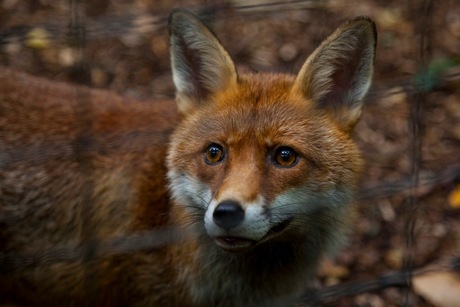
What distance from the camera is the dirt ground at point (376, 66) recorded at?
18.1 ft

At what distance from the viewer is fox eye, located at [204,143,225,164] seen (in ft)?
12.4

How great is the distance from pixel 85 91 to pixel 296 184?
4.61 feet

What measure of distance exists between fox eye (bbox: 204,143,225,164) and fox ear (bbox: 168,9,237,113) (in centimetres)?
40

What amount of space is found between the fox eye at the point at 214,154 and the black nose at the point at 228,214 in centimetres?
47

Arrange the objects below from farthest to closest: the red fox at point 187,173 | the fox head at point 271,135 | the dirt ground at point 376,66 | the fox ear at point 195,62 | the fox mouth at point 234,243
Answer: the dirt ground at point 376,66 < the fox ear at point 195,62 < the red fox at point 187,173 < the fox head at point 271,135 < the fox mouth at point 234,243

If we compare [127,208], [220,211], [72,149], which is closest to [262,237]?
[220,211]

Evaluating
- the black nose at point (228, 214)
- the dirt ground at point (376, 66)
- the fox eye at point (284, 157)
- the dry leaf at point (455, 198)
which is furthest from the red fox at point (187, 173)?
the dry leaf at point (455, 198)

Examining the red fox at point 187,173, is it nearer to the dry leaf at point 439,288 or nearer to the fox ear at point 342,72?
the fox ear at point 342,72

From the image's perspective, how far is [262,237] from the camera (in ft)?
11.6

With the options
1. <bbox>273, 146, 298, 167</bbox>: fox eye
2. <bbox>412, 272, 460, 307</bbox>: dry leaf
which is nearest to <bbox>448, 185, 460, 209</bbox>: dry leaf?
<bbox>412, 272, 460, 307</bbox>: dry leaf

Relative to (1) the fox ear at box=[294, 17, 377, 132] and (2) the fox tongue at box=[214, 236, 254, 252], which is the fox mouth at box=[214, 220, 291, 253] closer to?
(2) the fox tongue at box=[214, 236, 254, 252]

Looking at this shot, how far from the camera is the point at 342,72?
158 inches

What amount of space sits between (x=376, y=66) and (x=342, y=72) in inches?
101

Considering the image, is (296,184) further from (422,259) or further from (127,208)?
(422,259)
